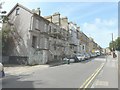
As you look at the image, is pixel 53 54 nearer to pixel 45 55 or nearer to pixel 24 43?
pixel 45 55

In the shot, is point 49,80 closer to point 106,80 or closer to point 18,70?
point 106,80

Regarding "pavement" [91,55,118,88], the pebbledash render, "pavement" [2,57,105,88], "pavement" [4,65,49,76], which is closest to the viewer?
"pavement" [2,57,105,88]

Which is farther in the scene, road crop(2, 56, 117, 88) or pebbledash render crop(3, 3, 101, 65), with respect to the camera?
pebbledash render crop(3, 3, 101, 65)

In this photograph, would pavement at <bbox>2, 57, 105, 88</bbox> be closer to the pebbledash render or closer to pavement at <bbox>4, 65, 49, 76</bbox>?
pavement at <bbox>4, 65, 49, 76</bbox>

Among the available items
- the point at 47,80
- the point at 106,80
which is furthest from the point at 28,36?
the point at 106,80

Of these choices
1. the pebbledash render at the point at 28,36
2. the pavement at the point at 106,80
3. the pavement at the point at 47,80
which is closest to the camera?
the pavement at the point at 47,80

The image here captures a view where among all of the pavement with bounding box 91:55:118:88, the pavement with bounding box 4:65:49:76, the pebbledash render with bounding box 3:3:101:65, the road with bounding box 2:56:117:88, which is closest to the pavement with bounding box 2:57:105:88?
the road with bounding box 2:56:117:88

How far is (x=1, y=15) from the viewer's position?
30234 mm

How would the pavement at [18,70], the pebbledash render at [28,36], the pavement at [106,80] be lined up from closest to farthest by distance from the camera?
the pavement at [106,80]
the pavement at [18,70]
the pebbledash render at [28,36]

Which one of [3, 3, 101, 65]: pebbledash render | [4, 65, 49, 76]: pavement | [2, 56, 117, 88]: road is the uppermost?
[3, 3, 101, 65]: pebbledash render

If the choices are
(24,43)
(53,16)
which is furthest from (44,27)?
(53,16)

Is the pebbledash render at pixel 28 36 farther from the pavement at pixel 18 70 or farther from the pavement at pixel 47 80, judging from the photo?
the pavement at pixel 47 80

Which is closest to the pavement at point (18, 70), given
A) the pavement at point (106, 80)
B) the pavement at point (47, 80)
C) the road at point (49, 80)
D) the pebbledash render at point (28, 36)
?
the road at point (49, 80)

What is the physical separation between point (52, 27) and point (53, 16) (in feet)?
34.2
